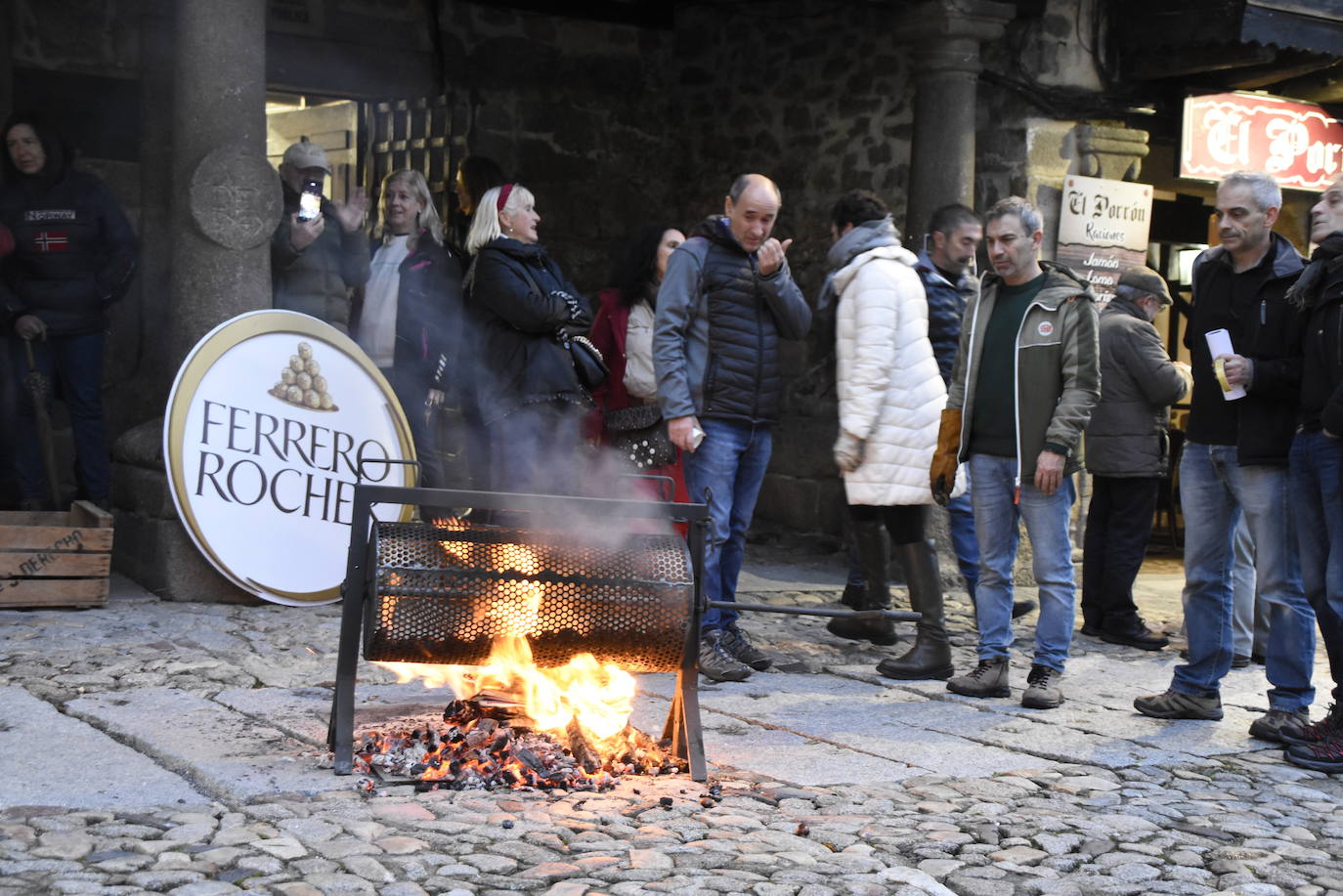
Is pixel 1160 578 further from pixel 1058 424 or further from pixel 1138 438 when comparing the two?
pixel 1058 424

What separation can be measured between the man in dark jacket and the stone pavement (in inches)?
7.9

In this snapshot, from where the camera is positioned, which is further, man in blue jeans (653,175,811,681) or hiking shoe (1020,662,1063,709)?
man in blue jeans (653,175,811,681)

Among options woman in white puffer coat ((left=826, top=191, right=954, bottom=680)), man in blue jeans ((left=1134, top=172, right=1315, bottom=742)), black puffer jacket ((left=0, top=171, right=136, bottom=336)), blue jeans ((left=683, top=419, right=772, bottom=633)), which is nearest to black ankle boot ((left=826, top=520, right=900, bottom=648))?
woman in white puffer coat ((left=826, top=191, right=954, bottom=680))

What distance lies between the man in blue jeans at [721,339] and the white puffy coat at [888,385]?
27 cm

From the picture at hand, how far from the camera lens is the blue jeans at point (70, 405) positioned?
24.5 feet

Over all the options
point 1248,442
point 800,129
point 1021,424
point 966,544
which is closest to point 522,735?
point 1021,424

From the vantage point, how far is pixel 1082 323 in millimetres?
5668

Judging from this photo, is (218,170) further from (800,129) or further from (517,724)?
(800,129)

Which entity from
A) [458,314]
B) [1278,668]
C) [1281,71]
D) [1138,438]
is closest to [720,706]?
[1278,668]

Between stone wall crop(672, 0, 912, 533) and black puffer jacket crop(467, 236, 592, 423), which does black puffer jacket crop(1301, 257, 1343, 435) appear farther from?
stone wall crop(672, 0, 912, 533)

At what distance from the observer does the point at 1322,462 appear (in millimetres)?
4977

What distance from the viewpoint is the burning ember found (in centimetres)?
419

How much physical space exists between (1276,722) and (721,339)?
2.37 m

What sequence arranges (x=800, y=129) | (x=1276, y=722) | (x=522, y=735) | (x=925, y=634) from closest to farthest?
(x=522, y=735) → (x=1276, y=722) → (x=925, y=634) → (x=800, y=129)
